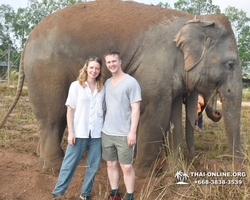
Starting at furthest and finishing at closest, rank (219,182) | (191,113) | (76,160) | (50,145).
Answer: (191,113) → (50,145) → (219,182) → (76,160)

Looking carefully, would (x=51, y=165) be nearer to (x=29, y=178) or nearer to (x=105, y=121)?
(x=29, y=178)

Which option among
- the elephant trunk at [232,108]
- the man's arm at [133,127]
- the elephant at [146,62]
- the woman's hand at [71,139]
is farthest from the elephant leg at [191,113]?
the woman's hand at [71,139]

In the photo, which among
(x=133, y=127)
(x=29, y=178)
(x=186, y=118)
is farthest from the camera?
(x=186, y=118)

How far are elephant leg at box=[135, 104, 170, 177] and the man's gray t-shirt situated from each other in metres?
0.93

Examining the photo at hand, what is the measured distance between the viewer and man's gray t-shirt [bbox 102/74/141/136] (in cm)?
274

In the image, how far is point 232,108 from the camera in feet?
12.4

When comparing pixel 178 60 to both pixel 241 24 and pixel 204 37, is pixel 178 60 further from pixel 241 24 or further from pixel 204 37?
pixel 241 24

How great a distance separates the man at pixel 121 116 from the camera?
2.73 m

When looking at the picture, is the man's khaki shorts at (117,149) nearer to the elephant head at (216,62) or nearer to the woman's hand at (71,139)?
the woman's hand at (71,139)

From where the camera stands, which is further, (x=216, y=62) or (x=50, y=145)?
(x=50, y=145)

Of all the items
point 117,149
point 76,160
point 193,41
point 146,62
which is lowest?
point 76,160

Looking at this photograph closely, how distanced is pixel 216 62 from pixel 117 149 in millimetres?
1783

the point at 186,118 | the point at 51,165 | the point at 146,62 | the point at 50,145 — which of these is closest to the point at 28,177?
the point at 51,165

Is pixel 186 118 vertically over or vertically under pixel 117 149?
over
